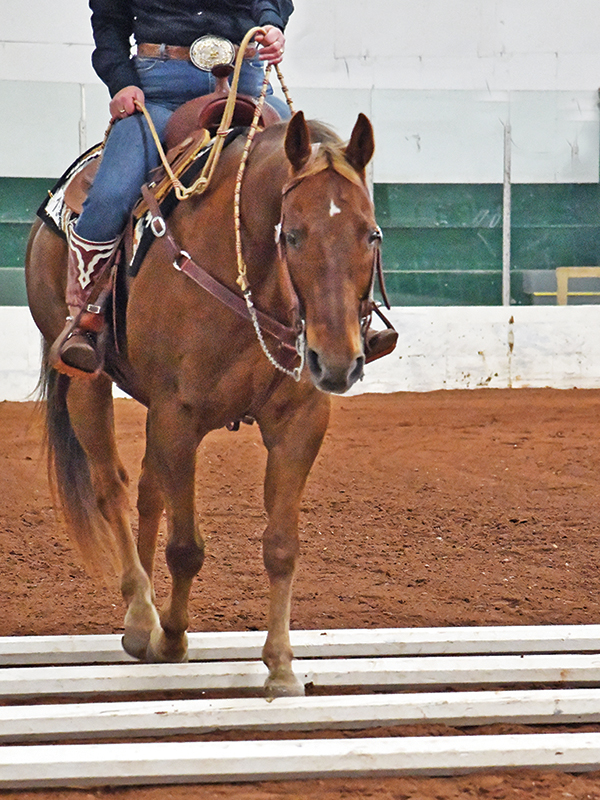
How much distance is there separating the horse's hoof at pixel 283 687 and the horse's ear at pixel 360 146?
152 cm

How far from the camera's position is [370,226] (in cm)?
242

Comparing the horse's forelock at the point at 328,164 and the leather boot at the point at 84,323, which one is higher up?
the horse's forelock at the point at 328,164

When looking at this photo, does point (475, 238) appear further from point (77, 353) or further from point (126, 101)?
point (77, 353)

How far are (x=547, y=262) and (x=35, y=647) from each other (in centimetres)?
833

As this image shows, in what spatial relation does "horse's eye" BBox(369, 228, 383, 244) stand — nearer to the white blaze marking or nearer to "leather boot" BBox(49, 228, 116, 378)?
the white blaze marking

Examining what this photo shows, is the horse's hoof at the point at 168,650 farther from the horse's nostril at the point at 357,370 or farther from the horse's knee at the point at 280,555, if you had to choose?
the horse's nostril at the point at 357,370

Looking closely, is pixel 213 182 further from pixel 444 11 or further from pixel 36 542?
pixel 444 11

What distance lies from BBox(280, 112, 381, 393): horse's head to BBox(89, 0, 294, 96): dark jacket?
3.31ft

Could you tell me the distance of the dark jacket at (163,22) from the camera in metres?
3.30

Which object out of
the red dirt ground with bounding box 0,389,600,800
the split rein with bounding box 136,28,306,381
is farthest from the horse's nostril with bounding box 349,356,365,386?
the red dirt ground with bounding box 0,389,600,800

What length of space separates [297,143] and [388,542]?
10.2 feet

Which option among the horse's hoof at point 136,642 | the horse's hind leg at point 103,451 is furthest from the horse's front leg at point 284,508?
the horse's hind leg at point 103,451

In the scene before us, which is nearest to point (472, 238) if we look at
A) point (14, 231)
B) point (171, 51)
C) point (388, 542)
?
point (14, 231)

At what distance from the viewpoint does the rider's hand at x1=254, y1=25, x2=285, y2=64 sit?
303 cm
